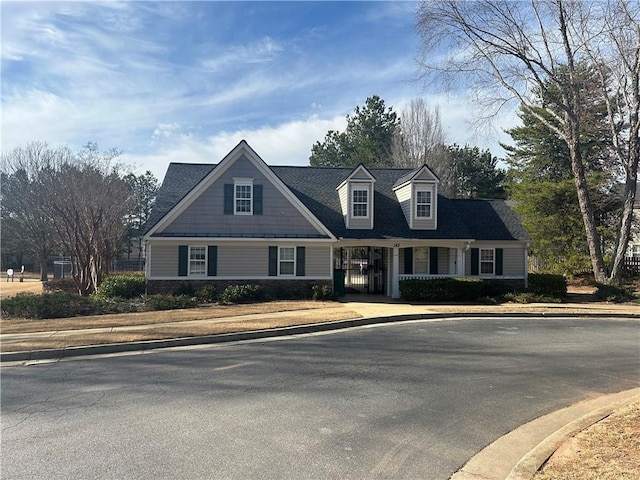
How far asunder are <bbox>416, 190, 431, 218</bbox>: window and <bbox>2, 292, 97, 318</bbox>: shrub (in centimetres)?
1553

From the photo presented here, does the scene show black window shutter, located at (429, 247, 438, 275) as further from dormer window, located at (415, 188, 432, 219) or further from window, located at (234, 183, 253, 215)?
window, located at (234, 183, 253, 215)

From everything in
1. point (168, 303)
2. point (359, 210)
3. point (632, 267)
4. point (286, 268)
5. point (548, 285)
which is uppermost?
point (359, 210)

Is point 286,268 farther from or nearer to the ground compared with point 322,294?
farther from the ground

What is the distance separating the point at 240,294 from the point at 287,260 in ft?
10.1

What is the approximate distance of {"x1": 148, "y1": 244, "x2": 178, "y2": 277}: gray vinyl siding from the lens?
21.7 m

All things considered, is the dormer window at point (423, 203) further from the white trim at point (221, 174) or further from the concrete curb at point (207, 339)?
the concrete curb at point (207, 339)

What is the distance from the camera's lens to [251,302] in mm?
21094

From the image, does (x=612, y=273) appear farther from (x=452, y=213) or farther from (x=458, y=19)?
(x=458, y=19)

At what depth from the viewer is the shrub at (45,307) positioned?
1614 centimetres

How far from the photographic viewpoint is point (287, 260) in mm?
22953

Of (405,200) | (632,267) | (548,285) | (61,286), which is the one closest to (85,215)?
(61,286)

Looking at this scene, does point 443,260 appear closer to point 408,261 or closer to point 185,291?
point 408,261

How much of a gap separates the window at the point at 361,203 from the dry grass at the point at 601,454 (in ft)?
62.3

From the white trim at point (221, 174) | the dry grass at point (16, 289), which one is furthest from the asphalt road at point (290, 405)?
the dry grass at point (16, 289)
